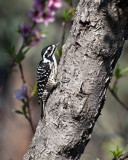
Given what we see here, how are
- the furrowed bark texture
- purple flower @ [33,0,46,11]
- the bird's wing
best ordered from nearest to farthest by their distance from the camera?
the furrowed bark texture, purple flower @ [33,0,46,11], the bird's wing

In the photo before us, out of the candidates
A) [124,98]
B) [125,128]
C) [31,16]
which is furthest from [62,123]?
[124,98]

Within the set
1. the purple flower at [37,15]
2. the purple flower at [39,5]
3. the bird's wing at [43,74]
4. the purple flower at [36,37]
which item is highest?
the purple flower at [39,5]

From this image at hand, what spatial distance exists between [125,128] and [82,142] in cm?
292

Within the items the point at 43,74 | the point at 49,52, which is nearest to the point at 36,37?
the point at 49,52

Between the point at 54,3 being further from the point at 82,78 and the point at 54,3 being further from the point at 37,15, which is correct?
the point at 82,78

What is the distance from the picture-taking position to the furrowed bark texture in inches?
79.1

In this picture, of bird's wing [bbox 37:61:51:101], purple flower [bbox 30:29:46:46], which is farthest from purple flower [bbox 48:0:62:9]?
bird's wing [bbox 37:61:51:101]

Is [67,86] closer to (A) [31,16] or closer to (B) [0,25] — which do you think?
(A) [31,16]

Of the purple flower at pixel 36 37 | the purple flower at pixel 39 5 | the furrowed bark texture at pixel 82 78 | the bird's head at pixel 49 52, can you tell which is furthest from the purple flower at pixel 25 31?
the furrowed bark texture at pixel 82 78

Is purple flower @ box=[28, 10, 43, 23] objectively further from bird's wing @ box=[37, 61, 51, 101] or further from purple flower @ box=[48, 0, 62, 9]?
bird's wing @ box=[37, 61, 51, 101]

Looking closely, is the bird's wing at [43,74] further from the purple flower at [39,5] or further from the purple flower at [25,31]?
the purple flower at [39,5]

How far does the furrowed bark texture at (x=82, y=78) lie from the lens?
2010 millimetres

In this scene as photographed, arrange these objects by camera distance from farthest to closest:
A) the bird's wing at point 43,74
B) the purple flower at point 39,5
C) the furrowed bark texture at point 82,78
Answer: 1. the bird's wing at point 43,74
2. the purple flower at point 39,5
3. the furrowed bark texture at point 82,78

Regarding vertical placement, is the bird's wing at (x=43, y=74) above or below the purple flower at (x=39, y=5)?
below
